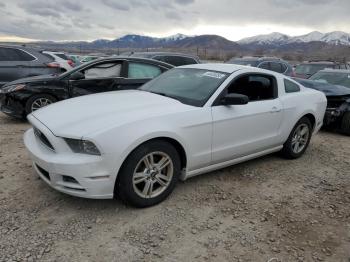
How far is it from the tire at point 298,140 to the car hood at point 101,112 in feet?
7.05

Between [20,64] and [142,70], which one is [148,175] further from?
[20,64]

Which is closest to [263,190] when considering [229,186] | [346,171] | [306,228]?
[229,186]

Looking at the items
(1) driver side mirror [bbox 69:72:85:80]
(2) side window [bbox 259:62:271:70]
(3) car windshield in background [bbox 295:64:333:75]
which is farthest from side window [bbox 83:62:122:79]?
(3) car windshield in background [bbox 295:64:333:75]

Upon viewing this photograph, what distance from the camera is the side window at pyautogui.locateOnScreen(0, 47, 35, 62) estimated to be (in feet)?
30.3

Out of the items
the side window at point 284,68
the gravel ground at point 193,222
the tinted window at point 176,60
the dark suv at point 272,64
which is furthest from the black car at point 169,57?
the gravel ground at point 193,222

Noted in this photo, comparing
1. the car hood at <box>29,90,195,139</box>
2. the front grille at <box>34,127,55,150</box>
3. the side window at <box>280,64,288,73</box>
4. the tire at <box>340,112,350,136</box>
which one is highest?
the side window at <box>280,64,288,73</box>

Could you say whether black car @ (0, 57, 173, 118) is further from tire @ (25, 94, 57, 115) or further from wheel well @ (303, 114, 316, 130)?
wheel well @ (303, 114, 316, 130)

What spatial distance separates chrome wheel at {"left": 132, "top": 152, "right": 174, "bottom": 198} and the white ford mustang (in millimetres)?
10

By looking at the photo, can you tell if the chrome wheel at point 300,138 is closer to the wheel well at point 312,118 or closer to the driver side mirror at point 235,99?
the wheel well at point 312,118

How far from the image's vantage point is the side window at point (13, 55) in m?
9.23

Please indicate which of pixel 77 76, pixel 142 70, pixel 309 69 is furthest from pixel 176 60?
pixel 309 69

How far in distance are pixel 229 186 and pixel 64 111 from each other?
2.19 m

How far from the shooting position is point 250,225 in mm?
3604

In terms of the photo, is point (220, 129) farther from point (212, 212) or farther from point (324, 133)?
point (324, 133)
